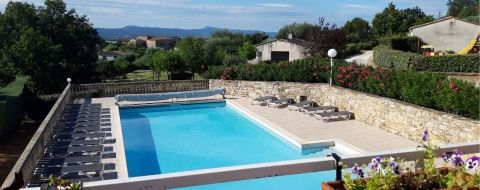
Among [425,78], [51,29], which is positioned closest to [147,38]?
[51,29]

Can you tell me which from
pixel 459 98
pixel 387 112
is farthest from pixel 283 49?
pixel 459 98

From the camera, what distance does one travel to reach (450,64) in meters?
19.6

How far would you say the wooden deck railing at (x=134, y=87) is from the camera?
19.5 metres

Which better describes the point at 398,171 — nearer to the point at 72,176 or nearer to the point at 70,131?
the point at 72,176

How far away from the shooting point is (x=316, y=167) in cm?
405

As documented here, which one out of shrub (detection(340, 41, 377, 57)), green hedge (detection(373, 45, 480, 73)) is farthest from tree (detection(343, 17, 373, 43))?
green hedge (detection(373, 45, 480, 73))

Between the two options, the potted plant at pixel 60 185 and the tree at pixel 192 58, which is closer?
the potted plant at pixel 60 185

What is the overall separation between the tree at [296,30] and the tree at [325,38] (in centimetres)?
1840

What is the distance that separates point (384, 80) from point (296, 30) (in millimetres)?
37666

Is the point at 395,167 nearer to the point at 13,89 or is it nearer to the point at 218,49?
the point at 13,89

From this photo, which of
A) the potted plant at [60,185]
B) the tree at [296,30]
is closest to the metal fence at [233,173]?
the potted plant at [60,185]

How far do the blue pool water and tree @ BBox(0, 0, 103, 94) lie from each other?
668 cm

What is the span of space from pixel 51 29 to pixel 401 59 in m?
19.7

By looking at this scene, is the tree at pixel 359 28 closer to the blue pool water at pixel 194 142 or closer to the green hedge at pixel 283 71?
the green hedge at pixel 283 71
